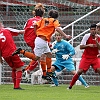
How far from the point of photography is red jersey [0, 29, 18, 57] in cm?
1447

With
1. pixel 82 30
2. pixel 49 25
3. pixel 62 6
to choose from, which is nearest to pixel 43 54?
pixel 49 25

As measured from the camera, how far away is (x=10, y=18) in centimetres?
2141

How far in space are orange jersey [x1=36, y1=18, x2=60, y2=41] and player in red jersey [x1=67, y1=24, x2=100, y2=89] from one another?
35.8 inches

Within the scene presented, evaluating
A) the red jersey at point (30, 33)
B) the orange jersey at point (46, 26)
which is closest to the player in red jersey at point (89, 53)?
the orange jersey at point (46, 26)

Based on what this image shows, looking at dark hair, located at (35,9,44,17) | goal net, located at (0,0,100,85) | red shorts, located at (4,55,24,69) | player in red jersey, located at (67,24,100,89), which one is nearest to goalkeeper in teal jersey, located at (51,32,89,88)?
dark hair, located at (35,9,44,17)

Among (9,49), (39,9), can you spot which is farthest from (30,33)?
(9,49)

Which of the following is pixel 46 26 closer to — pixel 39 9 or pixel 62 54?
pixel 39 9

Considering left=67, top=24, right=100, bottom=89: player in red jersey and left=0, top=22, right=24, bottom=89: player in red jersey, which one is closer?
left=67, top=24, right=100, bottom=89: player in red jersey

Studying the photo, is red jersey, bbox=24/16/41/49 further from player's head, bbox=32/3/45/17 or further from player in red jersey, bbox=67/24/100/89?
player in red jersey, bbox=67/24/100/89

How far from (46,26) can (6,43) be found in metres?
1.04

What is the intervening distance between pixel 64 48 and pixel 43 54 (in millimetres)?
1355

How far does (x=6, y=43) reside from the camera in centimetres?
1451

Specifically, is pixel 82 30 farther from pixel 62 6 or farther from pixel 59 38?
pixel 59 38

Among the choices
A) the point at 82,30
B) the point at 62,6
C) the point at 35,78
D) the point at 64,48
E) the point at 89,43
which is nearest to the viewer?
the point at 89,43
